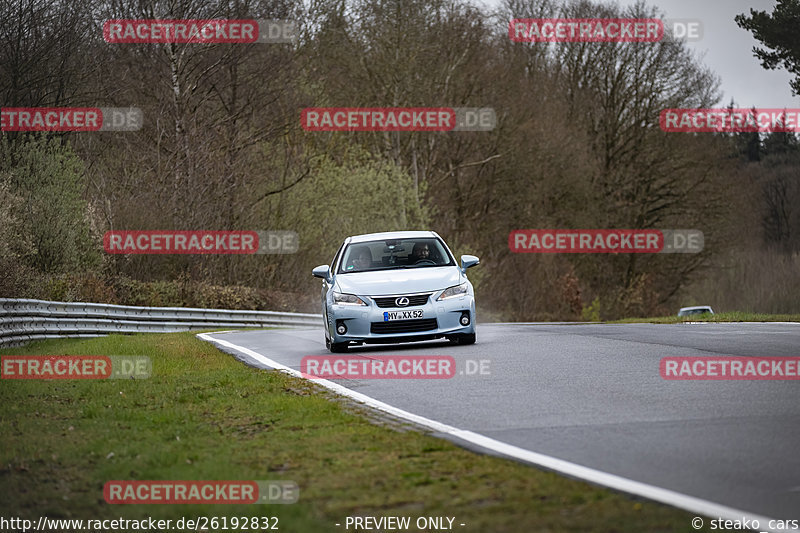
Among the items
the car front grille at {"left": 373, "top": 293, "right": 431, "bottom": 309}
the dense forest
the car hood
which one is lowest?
the car front grille at {"left": 373, "top": 293, "right": 431, "bottom": 309}

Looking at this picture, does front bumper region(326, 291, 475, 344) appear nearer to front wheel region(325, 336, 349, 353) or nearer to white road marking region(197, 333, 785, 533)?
front wheel region(325, 336, 349, 353)

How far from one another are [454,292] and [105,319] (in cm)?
1290

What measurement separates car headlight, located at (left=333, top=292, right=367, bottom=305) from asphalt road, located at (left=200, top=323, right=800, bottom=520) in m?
0.77

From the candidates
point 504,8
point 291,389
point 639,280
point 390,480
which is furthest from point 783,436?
point 504,8

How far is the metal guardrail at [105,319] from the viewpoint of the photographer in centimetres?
2081

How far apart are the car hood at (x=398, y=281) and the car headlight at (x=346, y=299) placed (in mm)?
61

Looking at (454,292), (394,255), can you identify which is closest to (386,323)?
(454,292)

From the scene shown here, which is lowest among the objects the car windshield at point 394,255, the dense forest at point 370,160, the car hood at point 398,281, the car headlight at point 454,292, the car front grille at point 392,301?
the car front grille at point 392,301

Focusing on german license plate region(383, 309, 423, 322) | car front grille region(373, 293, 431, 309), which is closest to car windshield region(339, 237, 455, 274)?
car front grille region(373, 293, 431, 309)

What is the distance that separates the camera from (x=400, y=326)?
661 inches

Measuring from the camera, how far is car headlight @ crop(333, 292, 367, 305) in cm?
1692

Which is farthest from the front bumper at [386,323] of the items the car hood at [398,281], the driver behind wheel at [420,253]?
the driver behind wheel at [420,253]

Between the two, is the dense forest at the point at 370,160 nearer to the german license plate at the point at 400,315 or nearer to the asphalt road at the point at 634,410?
the german license plate at the point at 400,315

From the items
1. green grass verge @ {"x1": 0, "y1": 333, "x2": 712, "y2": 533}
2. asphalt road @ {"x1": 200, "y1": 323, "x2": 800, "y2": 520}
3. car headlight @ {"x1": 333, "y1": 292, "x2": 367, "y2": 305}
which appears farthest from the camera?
car headlight @ {"x1": 333, "y1": 292, "x2": 367, "y2": 305}
